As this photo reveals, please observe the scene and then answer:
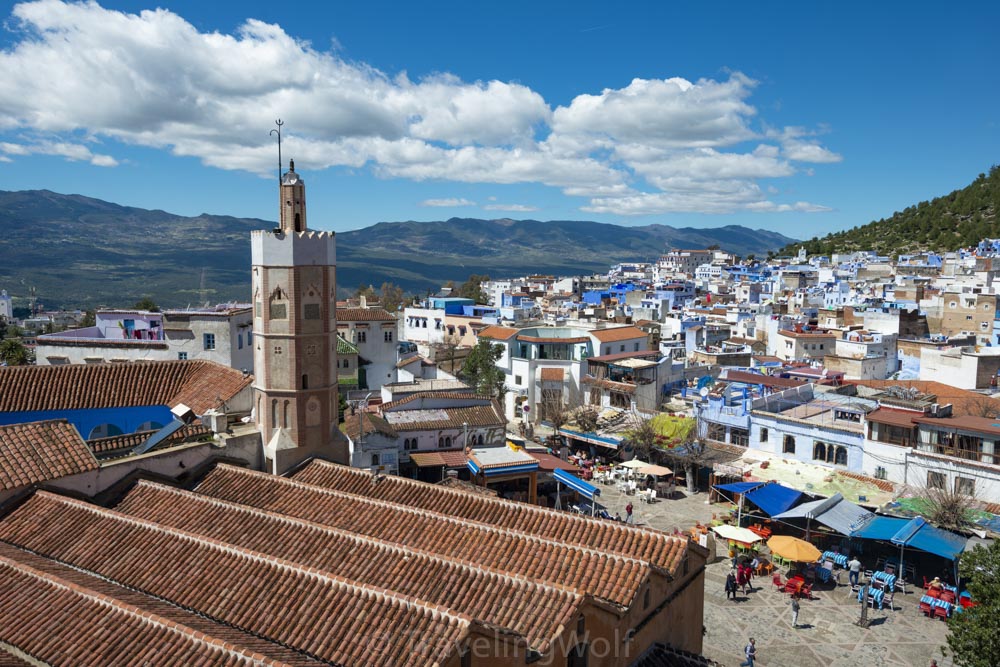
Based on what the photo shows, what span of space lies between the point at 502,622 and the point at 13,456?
1095cm

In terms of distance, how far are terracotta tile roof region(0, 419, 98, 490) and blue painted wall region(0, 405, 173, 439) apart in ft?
17.0

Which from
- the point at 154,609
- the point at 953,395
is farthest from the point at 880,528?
the point at 154,609

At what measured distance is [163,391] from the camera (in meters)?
21.8

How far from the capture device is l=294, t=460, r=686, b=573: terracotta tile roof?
13.3 m

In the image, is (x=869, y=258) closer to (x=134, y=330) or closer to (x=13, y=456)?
(x=134, y=330)

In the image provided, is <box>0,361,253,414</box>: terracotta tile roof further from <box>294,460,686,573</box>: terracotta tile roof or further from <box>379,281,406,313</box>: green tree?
<box>379,281,406,313</box>: green tree

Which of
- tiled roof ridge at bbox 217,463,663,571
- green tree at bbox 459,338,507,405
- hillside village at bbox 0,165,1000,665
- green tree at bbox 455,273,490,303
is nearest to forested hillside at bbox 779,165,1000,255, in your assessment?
hillside village at bbox 0,165,1000,665

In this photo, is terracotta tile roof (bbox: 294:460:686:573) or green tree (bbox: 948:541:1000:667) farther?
terracotta tile roof (bbox: 294:460:686:573)

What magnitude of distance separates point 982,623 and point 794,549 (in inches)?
391

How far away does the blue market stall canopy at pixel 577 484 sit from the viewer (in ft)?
91.3

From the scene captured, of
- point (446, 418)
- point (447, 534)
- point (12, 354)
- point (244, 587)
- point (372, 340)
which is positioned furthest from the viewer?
point (372, 340)

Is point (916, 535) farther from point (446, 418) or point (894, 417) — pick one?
point (446, 418)

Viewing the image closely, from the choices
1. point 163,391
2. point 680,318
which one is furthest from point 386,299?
point 163,391

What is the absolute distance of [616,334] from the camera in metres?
51.5
